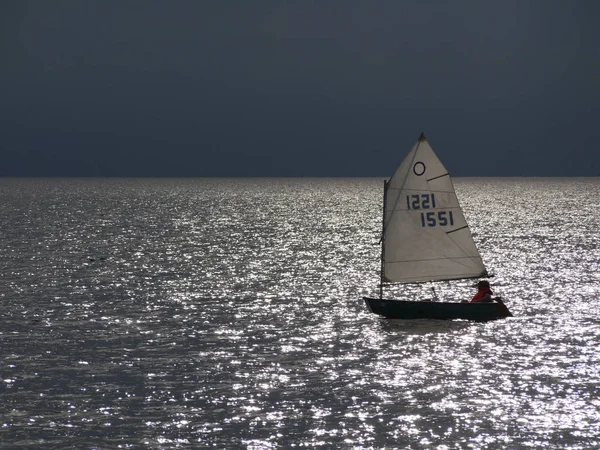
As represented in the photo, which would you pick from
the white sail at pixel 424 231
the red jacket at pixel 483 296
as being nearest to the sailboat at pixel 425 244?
the white sail at pixel 424 231

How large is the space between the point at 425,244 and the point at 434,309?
3.61 meters

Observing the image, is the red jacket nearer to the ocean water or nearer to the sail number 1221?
the ocean water

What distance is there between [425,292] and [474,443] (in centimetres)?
3556

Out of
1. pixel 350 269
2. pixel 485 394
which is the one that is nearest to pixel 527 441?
pixel 485 394

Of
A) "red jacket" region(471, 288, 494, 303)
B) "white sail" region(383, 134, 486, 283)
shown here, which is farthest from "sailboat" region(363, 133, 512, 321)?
"red jacket" region(471, 288, 494, 303)

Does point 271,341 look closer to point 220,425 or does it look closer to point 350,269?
point 220,425

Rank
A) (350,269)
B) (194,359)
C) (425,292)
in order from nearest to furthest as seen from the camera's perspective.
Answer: (194,359) → (425,292) → (350,269)

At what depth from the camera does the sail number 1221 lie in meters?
45.8

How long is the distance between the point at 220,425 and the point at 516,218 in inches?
5874

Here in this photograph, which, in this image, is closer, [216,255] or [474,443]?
[474,443]

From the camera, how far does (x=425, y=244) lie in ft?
151

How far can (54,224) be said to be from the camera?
13900 cm

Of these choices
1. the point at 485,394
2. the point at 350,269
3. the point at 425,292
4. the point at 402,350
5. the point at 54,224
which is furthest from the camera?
the point at 54,224

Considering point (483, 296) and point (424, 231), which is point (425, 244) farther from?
point (483, 296)
